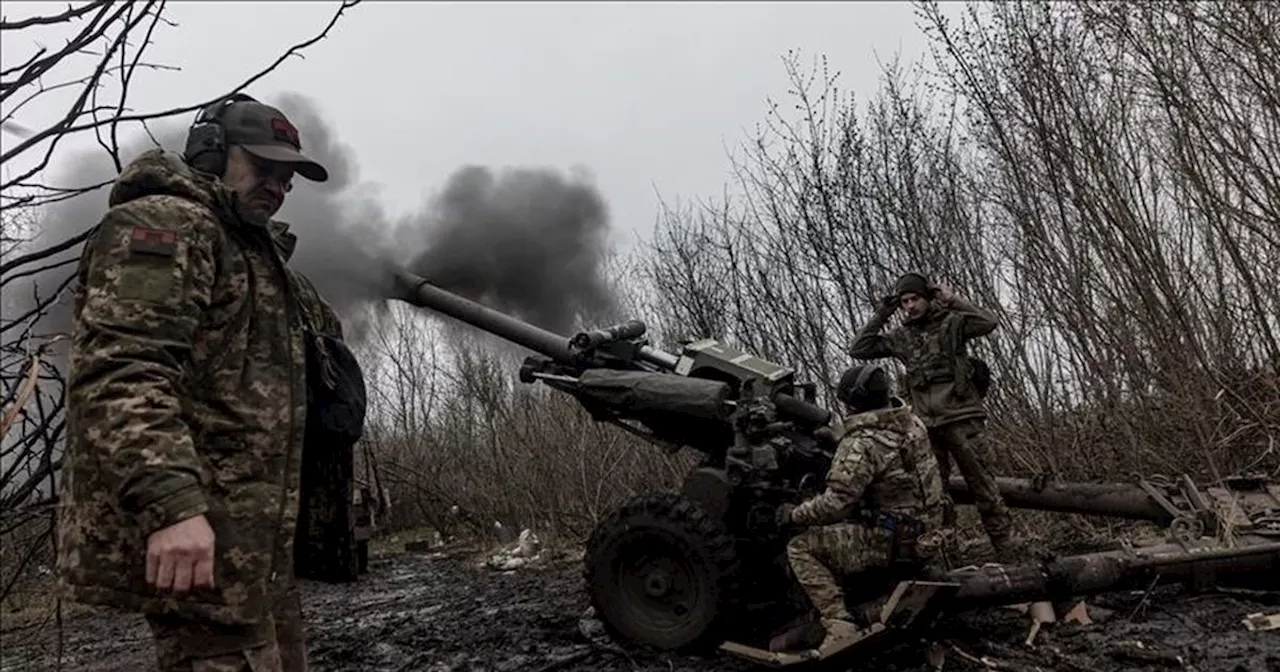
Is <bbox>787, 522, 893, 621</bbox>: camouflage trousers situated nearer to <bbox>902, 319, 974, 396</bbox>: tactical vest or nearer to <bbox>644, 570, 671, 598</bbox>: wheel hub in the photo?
<bbox>644, 570, 671, 598</bbox>: wheel hub

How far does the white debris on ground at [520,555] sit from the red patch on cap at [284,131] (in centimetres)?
787

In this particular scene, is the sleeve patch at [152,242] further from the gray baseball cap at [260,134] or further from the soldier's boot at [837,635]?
the soldier's boot at [837,635]

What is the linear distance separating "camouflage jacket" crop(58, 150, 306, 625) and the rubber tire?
2918 mm

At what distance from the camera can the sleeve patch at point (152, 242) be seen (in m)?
2.05

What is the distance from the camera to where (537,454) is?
38.4ft

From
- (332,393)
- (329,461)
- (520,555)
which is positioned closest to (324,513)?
(329,461)

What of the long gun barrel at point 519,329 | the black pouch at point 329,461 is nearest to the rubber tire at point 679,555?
the long gun barrel at point 519,329

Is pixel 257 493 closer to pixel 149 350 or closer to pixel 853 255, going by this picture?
pixel 149 350

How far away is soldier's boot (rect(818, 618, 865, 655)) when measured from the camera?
4.28 m

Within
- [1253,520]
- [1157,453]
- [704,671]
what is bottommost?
[704,671]

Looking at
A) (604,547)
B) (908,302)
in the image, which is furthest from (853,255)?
(604,547)

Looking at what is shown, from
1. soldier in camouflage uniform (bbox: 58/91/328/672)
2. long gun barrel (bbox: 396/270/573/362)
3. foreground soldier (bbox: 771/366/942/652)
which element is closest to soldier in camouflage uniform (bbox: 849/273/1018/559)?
foreground soldier (bbox: 771/366/942/652)

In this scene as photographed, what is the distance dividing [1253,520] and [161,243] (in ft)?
17.5

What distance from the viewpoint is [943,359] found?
243 inches
